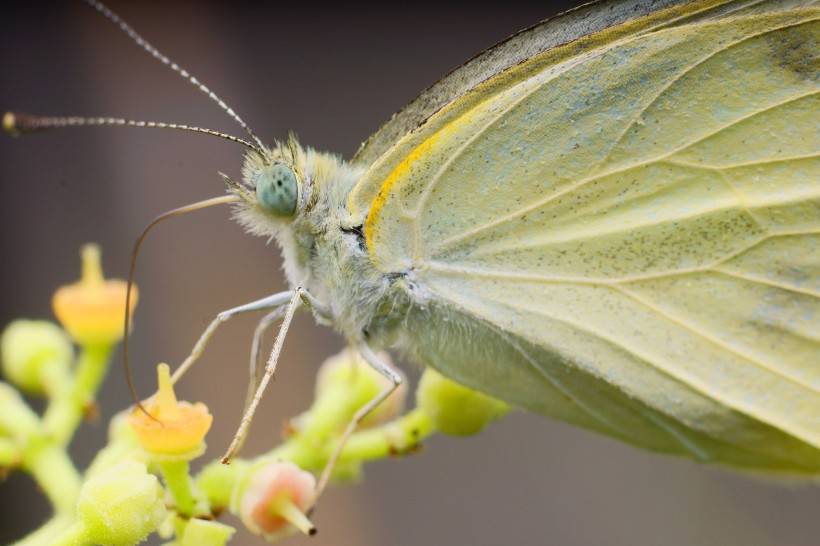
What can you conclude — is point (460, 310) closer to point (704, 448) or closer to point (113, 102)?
point (704, 448)

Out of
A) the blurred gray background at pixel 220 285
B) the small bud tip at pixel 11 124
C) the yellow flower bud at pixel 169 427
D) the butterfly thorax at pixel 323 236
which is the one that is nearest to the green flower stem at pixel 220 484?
the yellow flower bud at pixel 169 427

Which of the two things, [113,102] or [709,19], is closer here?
[709,19]

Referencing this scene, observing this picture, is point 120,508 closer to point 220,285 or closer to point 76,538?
point 76,538

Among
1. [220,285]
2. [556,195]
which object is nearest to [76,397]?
[556,195]

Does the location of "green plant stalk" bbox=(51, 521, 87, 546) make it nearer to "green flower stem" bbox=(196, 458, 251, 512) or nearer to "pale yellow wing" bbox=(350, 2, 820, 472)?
"green flower stem" bbox=(196, 458, 251, 512)

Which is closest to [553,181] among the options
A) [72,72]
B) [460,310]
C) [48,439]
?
[460,310]

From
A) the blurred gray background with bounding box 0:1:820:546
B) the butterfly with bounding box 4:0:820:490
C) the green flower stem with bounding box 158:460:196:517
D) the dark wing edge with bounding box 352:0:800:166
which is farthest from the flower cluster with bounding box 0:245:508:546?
the blurred gray background with bounding box 0:1:820:546

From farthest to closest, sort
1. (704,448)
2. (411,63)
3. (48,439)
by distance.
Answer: (411,63) < (704,448) < (48,439)
